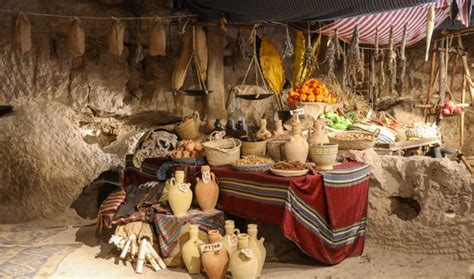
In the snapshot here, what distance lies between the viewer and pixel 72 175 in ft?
19.9

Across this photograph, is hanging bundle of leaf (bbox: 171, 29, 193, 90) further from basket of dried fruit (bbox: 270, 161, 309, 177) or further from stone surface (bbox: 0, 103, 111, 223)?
basket of dried fruit (bbox: 270, 161, 309, 177)

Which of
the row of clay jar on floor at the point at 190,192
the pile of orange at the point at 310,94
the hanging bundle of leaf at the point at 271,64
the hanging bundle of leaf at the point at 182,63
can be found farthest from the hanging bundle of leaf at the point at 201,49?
the row of clay jar on floor at the point at 190,192

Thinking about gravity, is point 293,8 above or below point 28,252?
above

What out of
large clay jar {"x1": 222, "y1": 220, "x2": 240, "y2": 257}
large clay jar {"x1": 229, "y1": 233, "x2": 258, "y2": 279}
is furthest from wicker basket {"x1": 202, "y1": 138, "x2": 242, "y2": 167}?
large clay jar {"x1": 229, "y1": 233, "x2": 258, "y2": 279}

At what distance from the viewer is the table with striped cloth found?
13.0 feet

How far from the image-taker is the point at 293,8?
5.13m

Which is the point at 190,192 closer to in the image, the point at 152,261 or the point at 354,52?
the point at 152,261

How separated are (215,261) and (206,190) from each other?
2.59 feet

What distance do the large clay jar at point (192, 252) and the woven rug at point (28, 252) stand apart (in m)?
1.21

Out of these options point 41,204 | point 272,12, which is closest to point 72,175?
point 41,204

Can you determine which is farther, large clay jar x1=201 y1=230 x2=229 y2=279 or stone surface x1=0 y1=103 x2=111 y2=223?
stone surface x1=0 y1=103 x2=111 y2=223

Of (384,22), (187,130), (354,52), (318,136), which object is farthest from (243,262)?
(384,22)

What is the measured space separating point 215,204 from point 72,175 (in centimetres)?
252

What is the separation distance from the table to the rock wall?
23 cm
